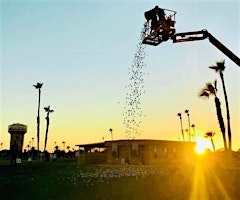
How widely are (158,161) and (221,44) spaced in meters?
40.5

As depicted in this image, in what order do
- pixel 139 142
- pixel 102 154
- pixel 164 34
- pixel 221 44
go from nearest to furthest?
pixel 164 34 → pixel 221 44 → pixel 139 142 → pixel 102 154

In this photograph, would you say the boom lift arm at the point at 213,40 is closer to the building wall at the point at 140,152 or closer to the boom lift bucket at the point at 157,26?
the boom lift bucket at the point at 157,26

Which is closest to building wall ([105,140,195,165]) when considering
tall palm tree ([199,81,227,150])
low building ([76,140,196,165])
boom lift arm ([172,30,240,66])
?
low building ([76,140,196,165])

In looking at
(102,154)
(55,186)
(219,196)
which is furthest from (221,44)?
(102,154)

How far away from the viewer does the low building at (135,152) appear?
52.8m

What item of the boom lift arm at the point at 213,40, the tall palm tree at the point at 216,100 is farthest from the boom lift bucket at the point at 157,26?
the tall palm tree at the point at 216,100

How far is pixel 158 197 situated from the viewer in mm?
→ 13523

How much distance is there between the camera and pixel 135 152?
173ft

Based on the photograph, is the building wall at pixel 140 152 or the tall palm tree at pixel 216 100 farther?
the building wall at pixel 140 152

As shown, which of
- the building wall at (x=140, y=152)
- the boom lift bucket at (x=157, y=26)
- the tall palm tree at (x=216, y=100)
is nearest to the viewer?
the boom lift bucket at (x=157, y=26)

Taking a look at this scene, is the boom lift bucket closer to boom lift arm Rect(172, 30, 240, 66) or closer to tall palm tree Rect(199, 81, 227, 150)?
boom lift arm Rect(172, 30, 240, 66)

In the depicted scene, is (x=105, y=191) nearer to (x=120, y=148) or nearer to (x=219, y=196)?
(x=219, y=196)

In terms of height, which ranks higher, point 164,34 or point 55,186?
point 164,34

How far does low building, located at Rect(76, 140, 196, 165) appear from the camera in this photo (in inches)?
2079
